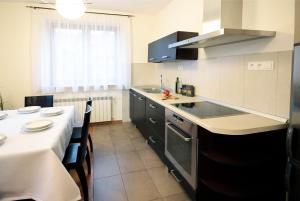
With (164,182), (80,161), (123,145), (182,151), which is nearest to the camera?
(80,161)

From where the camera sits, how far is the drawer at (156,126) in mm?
2459

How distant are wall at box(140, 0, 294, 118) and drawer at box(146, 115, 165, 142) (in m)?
0.70

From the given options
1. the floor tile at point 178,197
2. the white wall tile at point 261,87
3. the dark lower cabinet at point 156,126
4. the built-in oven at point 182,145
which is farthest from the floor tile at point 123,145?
the white wall tile at point 261,87

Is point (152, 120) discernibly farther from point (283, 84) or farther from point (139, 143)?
point (283, 84)

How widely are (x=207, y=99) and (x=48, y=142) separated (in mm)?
1876

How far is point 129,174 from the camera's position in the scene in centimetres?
237

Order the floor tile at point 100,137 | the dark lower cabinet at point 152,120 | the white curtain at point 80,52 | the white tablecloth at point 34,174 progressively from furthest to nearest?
1. the white curtain at point 80,52
2. the floor tile at point 100,137
3. the dark lower cabinet at point 152,120
4. the white tablecloth at point 34,174

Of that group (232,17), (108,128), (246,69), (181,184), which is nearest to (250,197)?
(181,184)

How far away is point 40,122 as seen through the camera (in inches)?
75.3

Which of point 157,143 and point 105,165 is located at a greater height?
point 157,143

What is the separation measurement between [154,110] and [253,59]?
1.38 m

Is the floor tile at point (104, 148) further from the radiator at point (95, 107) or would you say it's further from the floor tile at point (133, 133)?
the radiator at point (95, 107)

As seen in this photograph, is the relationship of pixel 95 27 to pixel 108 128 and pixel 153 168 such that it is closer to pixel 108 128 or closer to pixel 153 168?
pixel 108 128

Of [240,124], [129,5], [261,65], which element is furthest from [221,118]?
[129,5]
